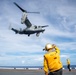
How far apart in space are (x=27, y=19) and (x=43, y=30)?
670cm

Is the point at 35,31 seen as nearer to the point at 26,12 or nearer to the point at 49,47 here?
the point at 26,12

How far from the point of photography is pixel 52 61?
7.64m

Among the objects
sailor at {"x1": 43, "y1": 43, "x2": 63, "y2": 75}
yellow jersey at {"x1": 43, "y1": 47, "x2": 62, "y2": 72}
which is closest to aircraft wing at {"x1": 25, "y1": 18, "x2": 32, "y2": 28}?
sailor at {"x1": 43, "y1": 43, "x2": 63, "y2": 75}

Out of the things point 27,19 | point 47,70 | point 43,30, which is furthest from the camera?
point 27,19

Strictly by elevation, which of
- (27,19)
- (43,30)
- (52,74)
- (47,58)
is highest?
(27,19)

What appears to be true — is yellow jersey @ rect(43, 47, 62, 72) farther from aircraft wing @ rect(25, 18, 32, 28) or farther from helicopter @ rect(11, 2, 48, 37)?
aircraft wing @ rect(25, 18, 32, 28)

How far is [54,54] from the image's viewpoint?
7691mm

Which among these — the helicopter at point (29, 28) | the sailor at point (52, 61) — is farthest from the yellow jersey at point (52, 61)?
the helicopter at point (29, 28)

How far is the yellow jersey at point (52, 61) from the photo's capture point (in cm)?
754

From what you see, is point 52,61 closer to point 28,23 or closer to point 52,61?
point 52,61

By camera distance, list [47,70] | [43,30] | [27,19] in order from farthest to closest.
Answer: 1. [27,19]
2. [43,30]
3. [47,70]

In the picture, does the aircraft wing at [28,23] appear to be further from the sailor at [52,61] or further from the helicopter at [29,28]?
the sailor at [52,61]

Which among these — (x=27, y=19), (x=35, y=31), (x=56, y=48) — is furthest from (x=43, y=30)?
(x=56, y=48)

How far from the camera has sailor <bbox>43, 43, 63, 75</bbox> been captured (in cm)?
750
